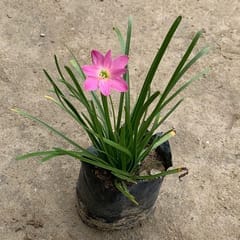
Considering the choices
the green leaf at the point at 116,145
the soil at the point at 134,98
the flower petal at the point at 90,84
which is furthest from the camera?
the soil at the point at 134,98

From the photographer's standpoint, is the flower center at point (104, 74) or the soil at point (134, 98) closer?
the flower center at point (104, 74)

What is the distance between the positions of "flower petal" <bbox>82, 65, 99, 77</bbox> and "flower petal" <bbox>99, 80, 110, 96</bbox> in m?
0.03

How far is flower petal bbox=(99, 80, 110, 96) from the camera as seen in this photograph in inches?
58.9

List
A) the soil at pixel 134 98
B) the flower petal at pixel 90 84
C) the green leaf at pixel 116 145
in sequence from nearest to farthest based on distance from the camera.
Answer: the flower petal at pixel 90 84
the green leaf at pixel 116 145
the soil at pixel 134 98

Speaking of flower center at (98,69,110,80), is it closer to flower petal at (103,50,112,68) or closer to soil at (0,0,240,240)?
flower petal at (103,50,112,68)

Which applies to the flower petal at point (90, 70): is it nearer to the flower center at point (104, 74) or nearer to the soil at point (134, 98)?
the flower center at point (104, 74)

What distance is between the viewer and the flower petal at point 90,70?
152cm

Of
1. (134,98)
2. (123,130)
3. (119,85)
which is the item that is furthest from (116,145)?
(134,98)

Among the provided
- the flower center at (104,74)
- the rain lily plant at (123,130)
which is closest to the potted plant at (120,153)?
the rain lily plant at (123,130)

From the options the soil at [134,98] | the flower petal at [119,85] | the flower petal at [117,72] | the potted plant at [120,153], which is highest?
the flower petal at [117,72]

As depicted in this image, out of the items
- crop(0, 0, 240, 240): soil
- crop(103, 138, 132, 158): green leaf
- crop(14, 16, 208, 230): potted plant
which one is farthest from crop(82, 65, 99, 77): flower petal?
crop(0, 0, 240, 240): soil

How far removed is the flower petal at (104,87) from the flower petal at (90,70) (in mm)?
29

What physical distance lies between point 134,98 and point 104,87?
1.16 meters

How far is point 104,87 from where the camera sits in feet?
4.92
